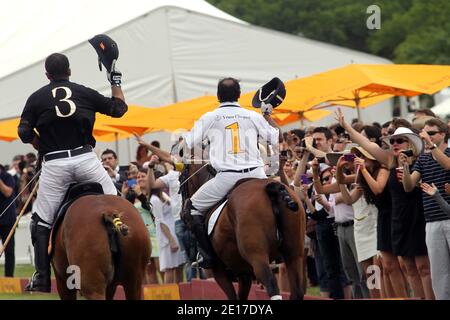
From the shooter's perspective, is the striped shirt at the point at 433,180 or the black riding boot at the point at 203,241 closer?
the striped shirt at the point at 433,180

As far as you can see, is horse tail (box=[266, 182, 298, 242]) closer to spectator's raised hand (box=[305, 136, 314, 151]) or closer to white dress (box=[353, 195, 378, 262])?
white dress (box=[353, 195, 378, 262])

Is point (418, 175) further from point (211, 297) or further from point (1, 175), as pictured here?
point (1, 175)

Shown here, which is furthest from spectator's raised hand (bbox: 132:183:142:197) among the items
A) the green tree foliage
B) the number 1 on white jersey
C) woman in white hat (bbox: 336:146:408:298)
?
the green tree foliage

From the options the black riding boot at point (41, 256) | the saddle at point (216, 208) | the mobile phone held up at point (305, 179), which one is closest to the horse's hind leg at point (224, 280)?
the saddle at point (216, 208)

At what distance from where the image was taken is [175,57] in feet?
86.4

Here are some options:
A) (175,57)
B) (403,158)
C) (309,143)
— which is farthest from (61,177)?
(175,57)

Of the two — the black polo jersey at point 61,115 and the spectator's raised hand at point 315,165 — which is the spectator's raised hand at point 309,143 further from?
the black polo jersey at point 61,115

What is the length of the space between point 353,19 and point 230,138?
148ft

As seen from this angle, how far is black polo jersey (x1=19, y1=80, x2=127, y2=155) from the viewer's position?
1161 centimetres

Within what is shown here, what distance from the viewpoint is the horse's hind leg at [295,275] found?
1179 centimetres

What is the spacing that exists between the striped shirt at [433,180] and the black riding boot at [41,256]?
158 inches

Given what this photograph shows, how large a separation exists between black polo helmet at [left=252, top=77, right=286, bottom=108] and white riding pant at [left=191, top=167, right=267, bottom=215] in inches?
33.9

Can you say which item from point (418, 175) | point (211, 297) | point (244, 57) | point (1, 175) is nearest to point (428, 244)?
point (418, 175)
